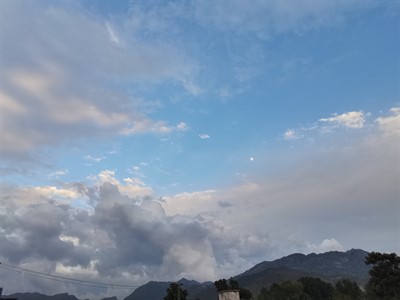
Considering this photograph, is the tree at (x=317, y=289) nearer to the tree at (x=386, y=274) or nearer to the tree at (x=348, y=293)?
the tree at (x=348, y=293)

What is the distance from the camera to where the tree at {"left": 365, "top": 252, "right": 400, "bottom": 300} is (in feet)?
295

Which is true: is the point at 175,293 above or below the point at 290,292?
below

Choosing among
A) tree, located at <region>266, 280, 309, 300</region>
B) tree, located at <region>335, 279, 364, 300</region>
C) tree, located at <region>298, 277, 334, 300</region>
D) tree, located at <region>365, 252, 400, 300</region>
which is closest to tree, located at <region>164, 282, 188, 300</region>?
tree, located at <region>365, 252, 400, 300</region>

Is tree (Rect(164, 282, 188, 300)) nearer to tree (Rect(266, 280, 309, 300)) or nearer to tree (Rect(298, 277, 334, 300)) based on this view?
tree (Rect(266, 280, 309, 300))

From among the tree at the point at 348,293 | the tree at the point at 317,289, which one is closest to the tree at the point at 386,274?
the tree at the point at 348,293

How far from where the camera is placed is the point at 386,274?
91.7 m

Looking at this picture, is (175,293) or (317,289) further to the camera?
(317,289)

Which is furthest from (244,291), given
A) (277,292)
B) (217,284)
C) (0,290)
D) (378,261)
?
(0,290)

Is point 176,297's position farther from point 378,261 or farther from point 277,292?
point 277,292

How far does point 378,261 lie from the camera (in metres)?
94.1

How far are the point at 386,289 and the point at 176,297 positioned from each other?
4914cm

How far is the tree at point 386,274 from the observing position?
90.1 meters

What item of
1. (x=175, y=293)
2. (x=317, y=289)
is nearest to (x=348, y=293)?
(x=317, y=289)

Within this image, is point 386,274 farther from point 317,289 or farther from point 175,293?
point 317,289
